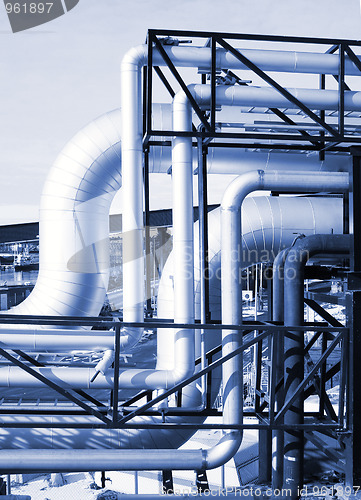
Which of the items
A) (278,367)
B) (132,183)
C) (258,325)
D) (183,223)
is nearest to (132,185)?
(132,183)

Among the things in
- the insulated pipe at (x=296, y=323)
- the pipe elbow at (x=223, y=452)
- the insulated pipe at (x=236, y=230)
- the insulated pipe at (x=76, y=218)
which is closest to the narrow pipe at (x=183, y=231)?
the insulated pipe at (x=236, y=230)

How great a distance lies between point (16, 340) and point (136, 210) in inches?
99.8

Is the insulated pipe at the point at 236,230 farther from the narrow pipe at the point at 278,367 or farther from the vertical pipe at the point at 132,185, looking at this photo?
the vertical pipe at the point at 132,185

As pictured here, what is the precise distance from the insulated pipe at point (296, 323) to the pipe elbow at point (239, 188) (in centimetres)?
100

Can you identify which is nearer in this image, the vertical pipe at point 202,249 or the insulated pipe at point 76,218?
the vertical pipe at point 202,249

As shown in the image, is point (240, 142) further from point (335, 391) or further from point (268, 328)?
point (335, 391)

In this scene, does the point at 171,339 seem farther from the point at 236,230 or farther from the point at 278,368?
the point at 236,230

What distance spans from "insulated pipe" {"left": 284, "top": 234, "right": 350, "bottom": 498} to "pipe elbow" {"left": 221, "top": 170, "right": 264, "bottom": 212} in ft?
3.29

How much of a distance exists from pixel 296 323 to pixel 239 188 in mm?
2011

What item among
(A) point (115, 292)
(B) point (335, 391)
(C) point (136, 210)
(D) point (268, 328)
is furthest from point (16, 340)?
(A) point (115, 292)

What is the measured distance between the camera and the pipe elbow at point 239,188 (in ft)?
21.1

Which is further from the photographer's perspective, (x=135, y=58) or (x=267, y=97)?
(x=267, y=97)

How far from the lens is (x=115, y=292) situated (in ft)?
103

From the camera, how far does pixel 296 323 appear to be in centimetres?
679
